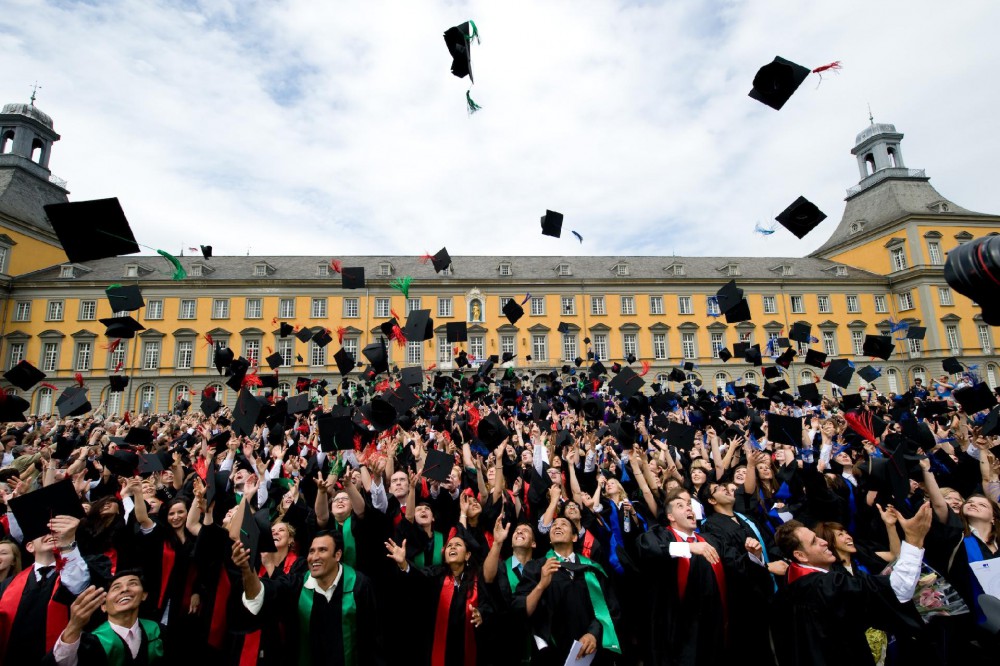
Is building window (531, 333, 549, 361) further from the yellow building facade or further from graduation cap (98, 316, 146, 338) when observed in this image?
graduation cap (98, 316, 146, 338)

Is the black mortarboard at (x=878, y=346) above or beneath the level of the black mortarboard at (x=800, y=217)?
beneath

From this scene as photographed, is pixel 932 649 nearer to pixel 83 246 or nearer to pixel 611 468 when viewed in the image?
pixel 611 468

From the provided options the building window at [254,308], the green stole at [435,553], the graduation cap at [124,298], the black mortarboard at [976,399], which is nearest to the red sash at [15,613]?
the green stole at [435,553]

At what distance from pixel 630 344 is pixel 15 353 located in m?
45.9

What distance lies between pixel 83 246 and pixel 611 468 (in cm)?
Result: 679

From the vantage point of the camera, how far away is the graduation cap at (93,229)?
5363 millimetres

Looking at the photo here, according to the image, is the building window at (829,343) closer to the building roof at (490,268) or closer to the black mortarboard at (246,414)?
the building roof at (490,268)

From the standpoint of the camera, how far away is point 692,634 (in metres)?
3.53

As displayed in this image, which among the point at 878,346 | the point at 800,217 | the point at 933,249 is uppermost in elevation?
the point at 933,249

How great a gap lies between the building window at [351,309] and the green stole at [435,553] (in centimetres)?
3619

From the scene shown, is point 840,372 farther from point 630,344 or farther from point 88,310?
point 88,310

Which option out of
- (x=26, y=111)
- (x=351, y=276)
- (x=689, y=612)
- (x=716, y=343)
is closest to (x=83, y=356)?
(x=26, y=111)

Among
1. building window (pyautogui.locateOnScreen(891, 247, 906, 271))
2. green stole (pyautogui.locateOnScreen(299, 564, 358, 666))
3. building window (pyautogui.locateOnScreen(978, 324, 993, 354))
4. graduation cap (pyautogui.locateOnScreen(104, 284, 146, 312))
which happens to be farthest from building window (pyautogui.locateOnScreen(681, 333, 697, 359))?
green stole (pyautogui.locateOnScreen(299, 564, 358, 666))

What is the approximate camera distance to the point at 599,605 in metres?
3.61
